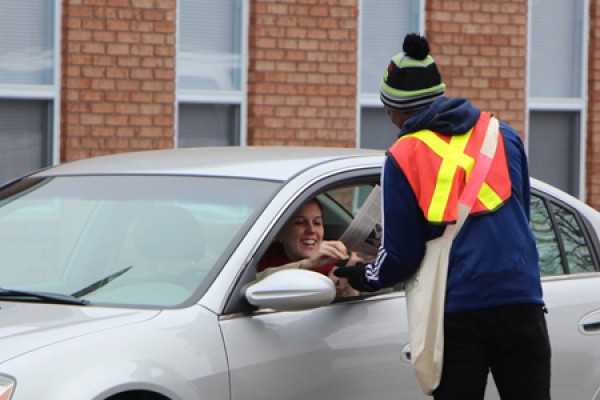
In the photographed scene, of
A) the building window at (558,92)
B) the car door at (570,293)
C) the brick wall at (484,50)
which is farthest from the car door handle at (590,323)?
the building window at (558,92)

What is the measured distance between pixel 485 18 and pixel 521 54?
1.53 ft

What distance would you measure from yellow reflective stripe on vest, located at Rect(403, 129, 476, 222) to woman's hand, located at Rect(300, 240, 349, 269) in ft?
1.95

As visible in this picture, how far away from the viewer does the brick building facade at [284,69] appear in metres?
10.0

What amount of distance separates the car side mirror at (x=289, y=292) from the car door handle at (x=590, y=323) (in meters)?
1.32

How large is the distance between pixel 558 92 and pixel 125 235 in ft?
26.6

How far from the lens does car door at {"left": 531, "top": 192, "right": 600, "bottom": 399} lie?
508 centimetres

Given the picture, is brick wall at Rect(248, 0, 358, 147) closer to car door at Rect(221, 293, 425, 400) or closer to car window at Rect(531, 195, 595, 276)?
car window at Rect(531, 195, 595, 276)

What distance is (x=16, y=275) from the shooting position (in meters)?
4.64

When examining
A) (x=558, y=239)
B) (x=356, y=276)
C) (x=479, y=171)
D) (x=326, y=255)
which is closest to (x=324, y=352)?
(x=356, y=276)

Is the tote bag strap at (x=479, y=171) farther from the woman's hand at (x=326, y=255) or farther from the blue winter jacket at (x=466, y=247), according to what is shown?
the woman's hand at (x=326, y=255)

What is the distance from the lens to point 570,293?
5.23 m

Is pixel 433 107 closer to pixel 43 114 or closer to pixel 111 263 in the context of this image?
pixel 111 263

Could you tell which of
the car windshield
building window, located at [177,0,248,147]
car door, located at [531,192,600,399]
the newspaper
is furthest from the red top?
building window, located at [177,0,248,147]

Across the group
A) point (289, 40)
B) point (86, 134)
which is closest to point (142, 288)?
point (86, 134)
